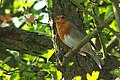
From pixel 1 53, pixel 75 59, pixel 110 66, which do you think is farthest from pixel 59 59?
pixel 1 53

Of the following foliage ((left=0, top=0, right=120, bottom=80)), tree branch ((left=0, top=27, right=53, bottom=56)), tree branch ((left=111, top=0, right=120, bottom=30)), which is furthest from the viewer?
tree branch ((left=0, top=27, right=53, bottom=56))

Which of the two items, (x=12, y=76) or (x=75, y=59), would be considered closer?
(x=12, y=76)

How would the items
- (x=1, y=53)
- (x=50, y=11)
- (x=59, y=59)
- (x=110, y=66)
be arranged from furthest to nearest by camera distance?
(x=1, y=53) < (x=110, y=66) < (x=50, y=11) < (x=59, y=59)

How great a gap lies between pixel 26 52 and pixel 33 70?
889 millimetres

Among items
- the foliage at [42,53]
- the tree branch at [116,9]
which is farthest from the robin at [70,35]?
the tree branch at [116,9]

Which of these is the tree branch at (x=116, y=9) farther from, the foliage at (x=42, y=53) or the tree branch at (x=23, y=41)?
the tree branch at (x=23, y=41)

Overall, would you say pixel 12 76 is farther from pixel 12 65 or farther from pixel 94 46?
pixel 94 46

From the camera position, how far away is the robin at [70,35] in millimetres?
4254

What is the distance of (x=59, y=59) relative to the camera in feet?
11.9

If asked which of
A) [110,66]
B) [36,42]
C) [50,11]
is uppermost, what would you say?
[50,11]

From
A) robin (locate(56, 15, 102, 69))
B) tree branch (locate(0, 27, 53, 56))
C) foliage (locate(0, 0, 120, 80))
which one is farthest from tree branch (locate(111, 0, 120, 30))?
tree branch (locate(0, 27, 53, 56))

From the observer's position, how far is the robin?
4.25 meters

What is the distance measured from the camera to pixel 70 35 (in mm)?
4750

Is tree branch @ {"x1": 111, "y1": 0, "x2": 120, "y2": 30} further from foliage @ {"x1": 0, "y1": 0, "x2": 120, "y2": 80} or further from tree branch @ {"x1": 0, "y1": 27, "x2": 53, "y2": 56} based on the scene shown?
tree branch @ {"x1": 0, "y1": 27, "x2": 53, "y2": 56}
